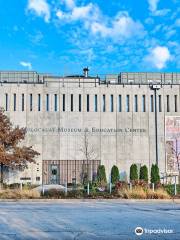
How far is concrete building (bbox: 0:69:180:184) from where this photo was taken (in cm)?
5153

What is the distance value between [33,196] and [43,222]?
1461 centimetres

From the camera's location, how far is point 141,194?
27047 millimetres

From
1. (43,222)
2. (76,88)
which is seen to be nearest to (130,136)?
(76,88)

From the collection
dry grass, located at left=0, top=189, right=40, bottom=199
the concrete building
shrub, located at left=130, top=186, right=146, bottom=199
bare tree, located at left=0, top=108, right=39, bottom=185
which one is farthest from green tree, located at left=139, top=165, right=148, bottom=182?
dry grass, located at left=0, top=189, right=40, bottom=199

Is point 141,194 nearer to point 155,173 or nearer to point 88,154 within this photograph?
point 155,173

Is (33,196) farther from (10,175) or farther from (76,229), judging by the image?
(10,175)

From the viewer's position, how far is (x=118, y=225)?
12.2m

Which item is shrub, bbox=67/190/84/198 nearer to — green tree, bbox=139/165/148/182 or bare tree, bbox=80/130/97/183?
green tree, bbox=139/165/148/182

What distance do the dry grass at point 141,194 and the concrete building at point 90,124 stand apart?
2313 cm

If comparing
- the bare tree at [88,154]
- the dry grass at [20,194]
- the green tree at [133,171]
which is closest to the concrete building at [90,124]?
the bare tree at [88,154]

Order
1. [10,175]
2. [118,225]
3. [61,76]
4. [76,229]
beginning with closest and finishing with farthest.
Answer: [76,229] < [118,225] < [10,175] < [61,76]

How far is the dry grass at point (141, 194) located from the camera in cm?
2702

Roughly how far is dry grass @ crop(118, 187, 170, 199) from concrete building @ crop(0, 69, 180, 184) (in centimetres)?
2313

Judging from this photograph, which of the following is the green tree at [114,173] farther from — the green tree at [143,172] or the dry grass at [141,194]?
the dry grass at [141,194]
